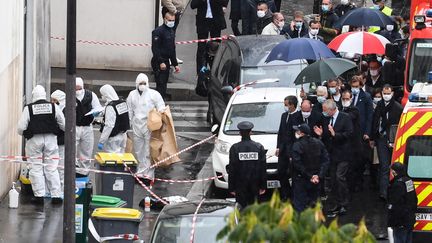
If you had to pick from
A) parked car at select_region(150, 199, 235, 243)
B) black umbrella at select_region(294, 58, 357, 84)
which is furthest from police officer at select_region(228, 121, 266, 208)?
parked car at select_region(150, 199, 235, 243)

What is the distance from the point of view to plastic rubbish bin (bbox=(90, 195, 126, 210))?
16656 mm

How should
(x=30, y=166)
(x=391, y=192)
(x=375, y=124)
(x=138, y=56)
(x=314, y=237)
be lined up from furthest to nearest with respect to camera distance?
(x=138, y=56) → (x=375, y=124) → (x=30, y=166) → (x=391, y=192) → (x=314, y=237)

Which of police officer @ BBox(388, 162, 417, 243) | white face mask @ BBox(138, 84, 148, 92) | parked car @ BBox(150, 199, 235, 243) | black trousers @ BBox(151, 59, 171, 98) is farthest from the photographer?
black trousers @ BBox(151, 59, 171, 98)

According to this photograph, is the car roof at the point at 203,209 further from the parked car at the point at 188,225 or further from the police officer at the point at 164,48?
the police officer at the point at 164,48

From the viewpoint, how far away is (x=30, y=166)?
19188mm

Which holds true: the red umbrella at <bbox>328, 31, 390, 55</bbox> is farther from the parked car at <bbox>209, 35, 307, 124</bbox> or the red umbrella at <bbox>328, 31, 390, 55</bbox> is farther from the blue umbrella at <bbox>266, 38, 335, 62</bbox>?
the blue umbrella at <bbox>266, 38, 335, 62</bbox>

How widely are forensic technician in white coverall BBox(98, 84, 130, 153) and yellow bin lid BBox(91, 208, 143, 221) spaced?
4124mm

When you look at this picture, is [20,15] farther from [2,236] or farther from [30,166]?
[2,236]

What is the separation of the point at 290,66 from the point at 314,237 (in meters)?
14.8

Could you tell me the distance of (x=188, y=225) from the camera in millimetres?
14453

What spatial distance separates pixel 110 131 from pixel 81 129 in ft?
1.64

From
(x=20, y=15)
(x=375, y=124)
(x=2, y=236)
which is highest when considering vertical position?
(x=20, y=15)

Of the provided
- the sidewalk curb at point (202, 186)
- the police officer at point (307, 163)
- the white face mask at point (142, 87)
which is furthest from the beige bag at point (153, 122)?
the police officer at point (307, 163)

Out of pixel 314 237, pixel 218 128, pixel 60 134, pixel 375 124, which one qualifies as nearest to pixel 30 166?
pixel 60 134
